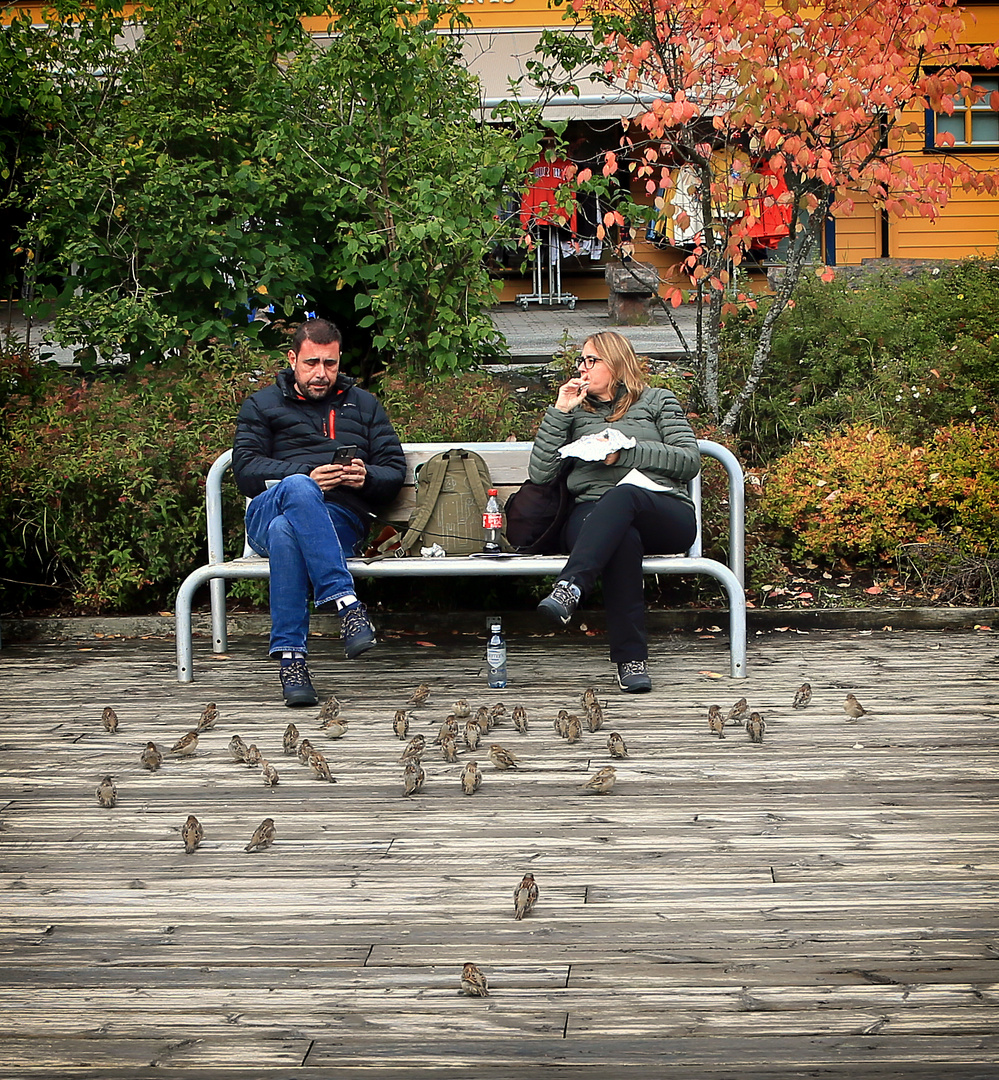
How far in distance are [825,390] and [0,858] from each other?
638cm

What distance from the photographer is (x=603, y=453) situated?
5809 mm

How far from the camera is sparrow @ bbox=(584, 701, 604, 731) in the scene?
4.97 m

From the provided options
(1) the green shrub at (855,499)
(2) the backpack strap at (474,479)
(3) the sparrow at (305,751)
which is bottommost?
(3) the sparrow at (305,751)

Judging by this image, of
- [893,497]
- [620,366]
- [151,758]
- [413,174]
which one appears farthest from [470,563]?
[413,174]

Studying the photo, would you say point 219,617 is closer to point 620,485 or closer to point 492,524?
point 492,524

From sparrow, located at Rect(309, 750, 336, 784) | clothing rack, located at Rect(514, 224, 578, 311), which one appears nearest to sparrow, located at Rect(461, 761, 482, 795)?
sparrow, located at Rect(309, 750, 336, 784)

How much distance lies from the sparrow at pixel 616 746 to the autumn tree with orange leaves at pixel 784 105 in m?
3.44

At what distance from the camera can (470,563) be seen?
5773mm

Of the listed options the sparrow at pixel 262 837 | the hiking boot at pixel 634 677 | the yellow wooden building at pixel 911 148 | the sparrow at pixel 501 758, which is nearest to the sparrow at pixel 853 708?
the hiking boot at pixel 634 677

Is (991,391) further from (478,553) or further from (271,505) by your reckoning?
(271,505)

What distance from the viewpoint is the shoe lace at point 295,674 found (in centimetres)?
545

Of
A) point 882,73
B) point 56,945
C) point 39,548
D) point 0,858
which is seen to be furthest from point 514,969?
point 882,73

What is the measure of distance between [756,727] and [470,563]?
1.57 meters

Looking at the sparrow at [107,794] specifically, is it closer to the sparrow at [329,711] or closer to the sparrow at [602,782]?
the sparrow at [329,711]
